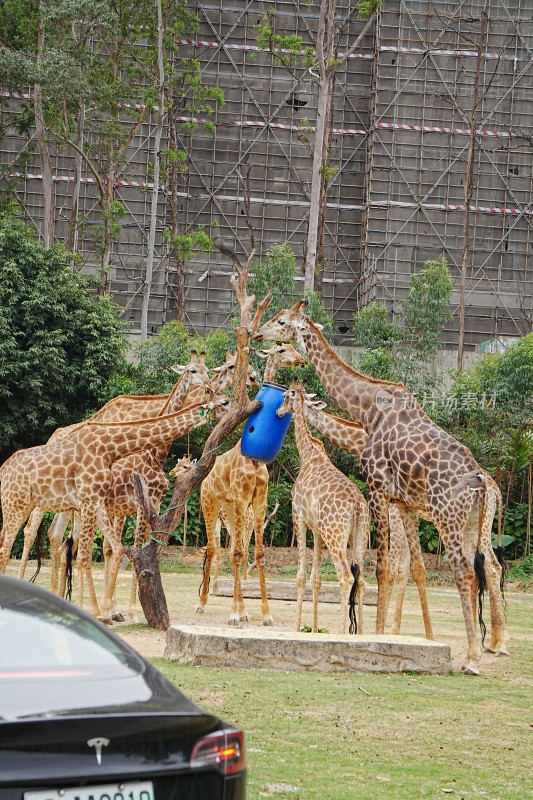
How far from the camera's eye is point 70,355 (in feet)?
84.0

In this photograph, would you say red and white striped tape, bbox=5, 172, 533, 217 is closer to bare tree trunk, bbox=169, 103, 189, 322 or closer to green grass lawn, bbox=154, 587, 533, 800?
bare tree trunk, bbox=169, 103, 189, 322

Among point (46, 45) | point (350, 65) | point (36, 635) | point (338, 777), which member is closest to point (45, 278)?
point (46, 45)

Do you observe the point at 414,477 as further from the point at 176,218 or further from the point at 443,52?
the point at 443,52

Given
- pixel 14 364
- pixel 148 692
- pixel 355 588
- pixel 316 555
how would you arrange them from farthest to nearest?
pixel 14 364
pixel 316 555
pixel 355 588
pixel 148 692

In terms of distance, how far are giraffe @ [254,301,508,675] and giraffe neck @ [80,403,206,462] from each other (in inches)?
48.5

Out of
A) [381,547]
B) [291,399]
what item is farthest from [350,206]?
[381,547]

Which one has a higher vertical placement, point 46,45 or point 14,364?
point 46,45

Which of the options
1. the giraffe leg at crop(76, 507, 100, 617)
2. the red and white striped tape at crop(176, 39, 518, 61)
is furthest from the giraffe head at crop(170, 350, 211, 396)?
the red and white striped tape at crop(176, 39, 518, 61)

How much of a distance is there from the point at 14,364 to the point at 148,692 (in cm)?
2142

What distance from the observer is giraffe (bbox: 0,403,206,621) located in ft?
40.5

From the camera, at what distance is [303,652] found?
9.30m

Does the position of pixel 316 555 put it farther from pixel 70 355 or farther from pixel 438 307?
pixel 438 307

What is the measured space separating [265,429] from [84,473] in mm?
2062

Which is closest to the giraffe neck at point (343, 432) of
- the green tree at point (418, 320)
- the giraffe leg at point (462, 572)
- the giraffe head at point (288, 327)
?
the giraffe head at point (288, 327)
